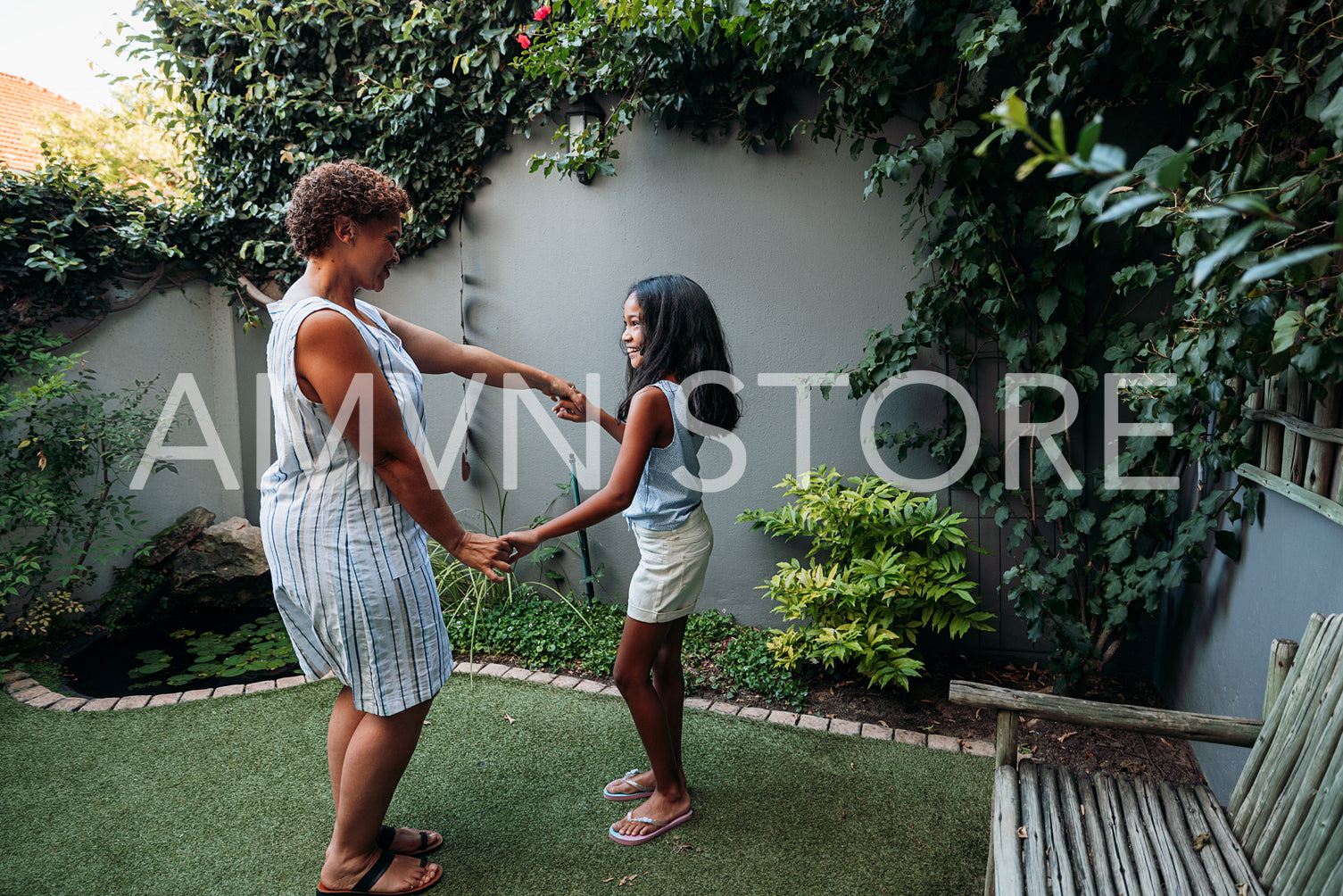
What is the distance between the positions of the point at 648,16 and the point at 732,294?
4.21 feet

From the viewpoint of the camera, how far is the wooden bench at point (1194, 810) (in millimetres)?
1432

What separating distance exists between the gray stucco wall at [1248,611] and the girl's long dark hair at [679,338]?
1.59 metres

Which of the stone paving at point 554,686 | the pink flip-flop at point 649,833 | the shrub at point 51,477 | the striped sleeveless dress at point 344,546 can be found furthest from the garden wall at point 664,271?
the striped sleeveless dress at point 344,546

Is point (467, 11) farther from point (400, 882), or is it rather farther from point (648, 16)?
point (400, 882)

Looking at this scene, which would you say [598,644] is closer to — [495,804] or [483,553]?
[495,804]

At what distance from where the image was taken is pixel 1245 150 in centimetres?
215

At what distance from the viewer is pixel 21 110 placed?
1452 cm

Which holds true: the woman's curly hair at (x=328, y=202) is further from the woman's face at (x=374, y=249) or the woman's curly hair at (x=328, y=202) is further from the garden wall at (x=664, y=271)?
the garden wall at (x=664, y=271)

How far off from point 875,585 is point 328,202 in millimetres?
2402

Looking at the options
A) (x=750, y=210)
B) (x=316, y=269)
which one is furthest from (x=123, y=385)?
(x=750, y=210)

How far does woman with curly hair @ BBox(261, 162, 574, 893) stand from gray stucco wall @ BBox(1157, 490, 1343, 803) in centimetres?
212

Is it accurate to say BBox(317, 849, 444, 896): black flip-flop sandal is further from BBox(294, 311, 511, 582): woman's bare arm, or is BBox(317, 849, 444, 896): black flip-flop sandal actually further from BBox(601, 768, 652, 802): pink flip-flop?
BBox(294, 311, 511, 582): woman's bare arm

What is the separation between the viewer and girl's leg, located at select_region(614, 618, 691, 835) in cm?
222

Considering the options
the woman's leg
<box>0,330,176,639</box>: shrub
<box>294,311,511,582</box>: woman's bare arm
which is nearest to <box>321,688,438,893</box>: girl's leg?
the woman's leg
